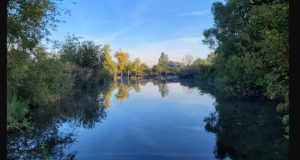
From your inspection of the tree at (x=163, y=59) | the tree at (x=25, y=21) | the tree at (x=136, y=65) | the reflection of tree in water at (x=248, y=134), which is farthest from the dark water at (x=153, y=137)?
the tree at (x=163, y=59)

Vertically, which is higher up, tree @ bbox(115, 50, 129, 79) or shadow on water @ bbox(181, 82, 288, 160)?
tree @ bbox(115, 50, 129, 79)

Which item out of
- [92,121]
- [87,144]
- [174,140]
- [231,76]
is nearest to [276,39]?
[174,140]

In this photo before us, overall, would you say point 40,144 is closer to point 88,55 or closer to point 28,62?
point 28,62

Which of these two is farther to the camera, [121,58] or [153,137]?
[121,58]

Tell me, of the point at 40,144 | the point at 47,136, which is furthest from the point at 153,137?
the point at 40,144

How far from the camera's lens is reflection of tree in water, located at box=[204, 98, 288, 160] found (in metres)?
8.77

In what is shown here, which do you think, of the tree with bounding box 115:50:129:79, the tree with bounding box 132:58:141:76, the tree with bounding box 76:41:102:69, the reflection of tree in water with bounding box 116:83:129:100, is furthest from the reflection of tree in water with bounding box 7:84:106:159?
the tree with bounding box 132:58:141:76

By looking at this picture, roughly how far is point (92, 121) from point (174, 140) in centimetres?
558

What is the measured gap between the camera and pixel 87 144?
10.3 meters

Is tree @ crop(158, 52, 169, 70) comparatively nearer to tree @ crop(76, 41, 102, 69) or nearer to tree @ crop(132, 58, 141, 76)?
tree @ crop(132, 58, 141, 76)

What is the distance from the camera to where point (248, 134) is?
11164mm

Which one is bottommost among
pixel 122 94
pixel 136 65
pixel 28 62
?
pixel 122 94
